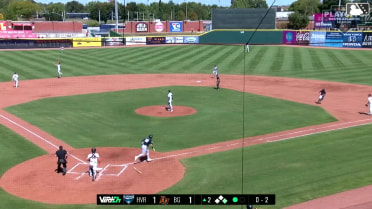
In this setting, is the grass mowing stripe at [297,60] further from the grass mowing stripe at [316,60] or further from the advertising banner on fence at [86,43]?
the advertising banner on fence at [86,43]

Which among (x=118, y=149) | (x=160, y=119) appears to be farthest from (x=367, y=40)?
(x=118, y=149)

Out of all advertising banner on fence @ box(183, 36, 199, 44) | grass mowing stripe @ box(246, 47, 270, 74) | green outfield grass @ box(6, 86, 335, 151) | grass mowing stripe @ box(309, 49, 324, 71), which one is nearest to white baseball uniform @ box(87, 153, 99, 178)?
green outfield grass @ box(6, 86, 335, 151)

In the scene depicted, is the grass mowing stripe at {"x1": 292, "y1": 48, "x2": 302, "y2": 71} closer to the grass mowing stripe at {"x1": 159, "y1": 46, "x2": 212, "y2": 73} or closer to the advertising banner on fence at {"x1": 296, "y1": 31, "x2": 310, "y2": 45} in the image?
the advertising banner on fence at {"x1": 296, "y1": 31, "x2": 310, "y2": 45}

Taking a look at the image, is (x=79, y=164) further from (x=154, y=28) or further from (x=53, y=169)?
(x=154, y=28)

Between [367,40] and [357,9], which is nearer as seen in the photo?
[367,40]

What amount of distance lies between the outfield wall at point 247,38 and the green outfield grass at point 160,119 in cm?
3193

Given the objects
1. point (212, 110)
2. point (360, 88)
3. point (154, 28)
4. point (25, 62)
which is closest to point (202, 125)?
point (212, 110)

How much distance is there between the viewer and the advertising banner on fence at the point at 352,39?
6535 centimetres

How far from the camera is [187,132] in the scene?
22.4 metres

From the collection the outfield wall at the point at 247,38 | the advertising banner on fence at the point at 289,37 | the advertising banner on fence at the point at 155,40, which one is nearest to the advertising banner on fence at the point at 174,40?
the outfield wall at the point at 247,38

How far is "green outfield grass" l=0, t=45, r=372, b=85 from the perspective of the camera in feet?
152

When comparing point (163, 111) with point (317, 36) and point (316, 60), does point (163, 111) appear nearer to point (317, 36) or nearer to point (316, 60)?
point (316, 60)

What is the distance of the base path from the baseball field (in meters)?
0.07

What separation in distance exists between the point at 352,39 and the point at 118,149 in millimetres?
57007
